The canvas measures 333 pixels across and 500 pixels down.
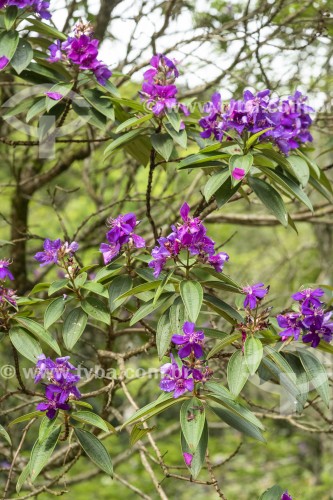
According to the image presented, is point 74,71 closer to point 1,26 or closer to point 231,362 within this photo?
point 1,26

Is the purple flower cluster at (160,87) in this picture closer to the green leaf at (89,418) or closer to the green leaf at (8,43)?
the green leaf at (8,43)

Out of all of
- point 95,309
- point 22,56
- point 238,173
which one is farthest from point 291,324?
point 22,56

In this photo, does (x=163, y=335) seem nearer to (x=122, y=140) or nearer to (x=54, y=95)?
(x=122, y=140)

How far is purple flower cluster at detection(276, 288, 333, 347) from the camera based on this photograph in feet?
5.42

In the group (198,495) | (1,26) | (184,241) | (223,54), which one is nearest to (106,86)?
(1,26)

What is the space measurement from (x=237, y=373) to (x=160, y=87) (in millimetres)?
852

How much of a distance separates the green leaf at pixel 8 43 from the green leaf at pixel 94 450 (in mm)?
1071

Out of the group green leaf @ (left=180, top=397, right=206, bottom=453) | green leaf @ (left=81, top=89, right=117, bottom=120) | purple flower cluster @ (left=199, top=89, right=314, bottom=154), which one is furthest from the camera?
green leaf @ (left=81, top=89, right=117, bottom=120)

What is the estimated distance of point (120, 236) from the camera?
69.3 inches

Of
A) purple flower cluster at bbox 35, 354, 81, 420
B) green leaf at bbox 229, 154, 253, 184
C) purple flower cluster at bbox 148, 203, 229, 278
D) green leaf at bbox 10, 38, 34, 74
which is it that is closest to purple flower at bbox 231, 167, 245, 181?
green leaf at bbox 229, 154, 253, 184

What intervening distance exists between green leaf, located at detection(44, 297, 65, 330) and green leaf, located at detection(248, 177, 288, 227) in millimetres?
617

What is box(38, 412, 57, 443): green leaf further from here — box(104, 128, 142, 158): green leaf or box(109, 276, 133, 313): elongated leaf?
box(104, 128, 142, 158): green leaf

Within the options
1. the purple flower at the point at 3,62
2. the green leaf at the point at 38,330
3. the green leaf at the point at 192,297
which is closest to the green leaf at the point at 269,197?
the green leaf at the point at 192,297

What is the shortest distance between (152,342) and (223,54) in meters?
1.95
